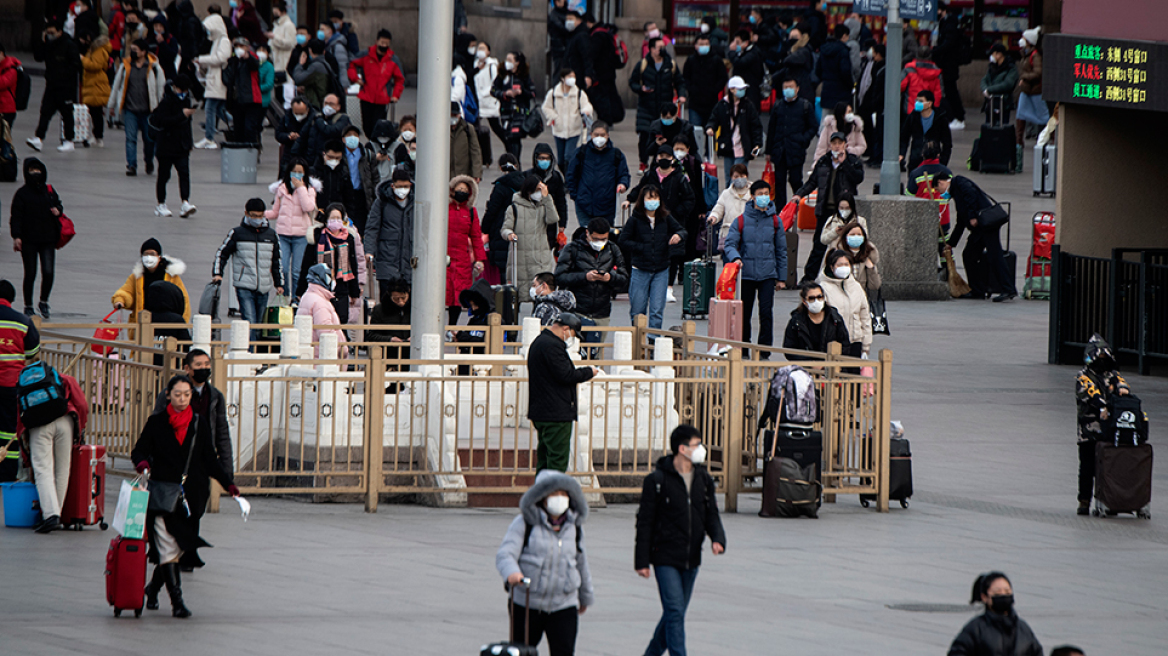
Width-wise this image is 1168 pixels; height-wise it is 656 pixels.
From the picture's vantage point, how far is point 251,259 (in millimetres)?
18234

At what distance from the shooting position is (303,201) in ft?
65.0

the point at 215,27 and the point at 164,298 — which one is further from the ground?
the point at 215,27

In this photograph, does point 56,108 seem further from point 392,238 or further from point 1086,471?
point 1086,471

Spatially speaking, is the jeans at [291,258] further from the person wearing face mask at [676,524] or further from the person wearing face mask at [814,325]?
the person wearing face mask at [676,524]

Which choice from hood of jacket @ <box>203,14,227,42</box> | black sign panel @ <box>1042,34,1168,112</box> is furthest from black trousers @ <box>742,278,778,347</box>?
hood of jacket @ <box>203,14,227,42</box>

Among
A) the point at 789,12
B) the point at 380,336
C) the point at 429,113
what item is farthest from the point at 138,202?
the point at 789,12

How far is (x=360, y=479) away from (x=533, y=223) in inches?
266

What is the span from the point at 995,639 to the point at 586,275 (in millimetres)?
10285

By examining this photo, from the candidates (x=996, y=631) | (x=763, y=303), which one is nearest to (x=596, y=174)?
(x=763, y=303)

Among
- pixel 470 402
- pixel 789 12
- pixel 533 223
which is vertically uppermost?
pixel 789 12

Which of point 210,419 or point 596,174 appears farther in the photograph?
point 596,174

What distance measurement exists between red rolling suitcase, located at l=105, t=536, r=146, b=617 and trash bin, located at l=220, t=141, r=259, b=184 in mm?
18643

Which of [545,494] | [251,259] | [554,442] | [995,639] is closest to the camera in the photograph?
[995,639]

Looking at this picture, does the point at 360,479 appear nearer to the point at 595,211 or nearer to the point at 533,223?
the point at 533,223
